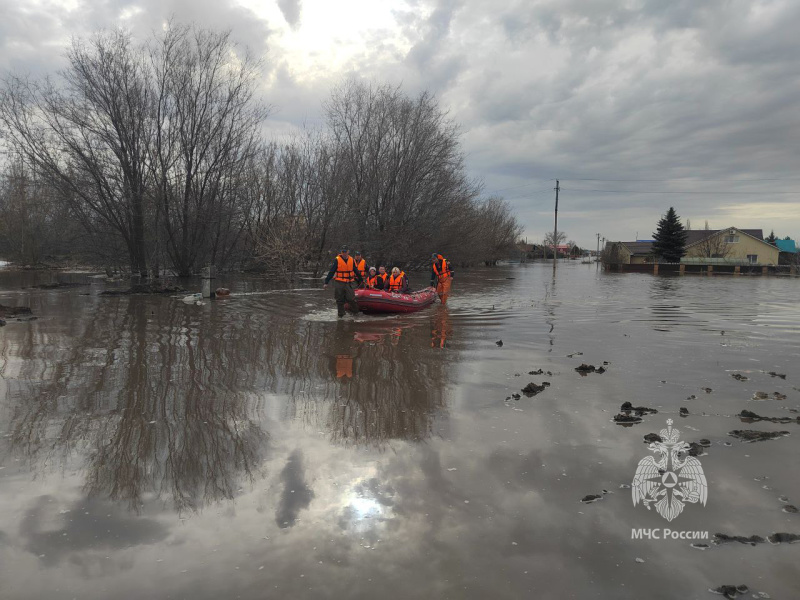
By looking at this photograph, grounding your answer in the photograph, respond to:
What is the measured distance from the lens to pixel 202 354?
894 cm

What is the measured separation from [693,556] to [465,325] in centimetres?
988

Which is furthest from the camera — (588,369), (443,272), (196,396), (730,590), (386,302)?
A: (443,272)

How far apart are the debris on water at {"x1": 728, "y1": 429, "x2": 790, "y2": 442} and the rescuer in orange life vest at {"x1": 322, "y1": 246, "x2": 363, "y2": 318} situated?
9.66m

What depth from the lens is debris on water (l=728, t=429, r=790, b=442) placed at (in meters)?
4.96

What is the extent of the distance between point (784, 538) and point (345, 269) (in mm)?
11042

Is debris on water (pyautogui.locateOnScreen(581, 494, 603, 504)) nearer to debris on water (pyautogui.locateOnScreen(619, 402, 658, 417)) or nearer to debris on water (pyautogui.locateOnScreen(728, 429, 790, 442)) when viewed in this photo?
debris on water (pyautogui.locateOnScreen(728, 429, 790, 442))

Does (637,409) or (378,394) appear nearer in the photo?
(637,409)

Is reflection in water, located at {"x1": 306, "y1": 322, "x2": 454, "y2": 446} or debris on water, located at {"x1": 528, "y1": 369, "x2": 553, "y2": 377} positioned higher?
debris on water, located at {"x1": 528, "y1": 369, "x2": 553, "y2": 377}

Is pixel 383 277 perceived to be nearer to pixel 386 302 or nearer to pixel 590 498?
pixel 386 302

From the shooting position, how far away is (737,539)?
131 inches

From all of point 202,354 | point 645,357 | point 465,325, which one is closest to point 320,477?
point 202,354

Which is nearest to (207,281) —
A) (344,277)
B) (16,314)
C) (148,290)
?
(148,290)

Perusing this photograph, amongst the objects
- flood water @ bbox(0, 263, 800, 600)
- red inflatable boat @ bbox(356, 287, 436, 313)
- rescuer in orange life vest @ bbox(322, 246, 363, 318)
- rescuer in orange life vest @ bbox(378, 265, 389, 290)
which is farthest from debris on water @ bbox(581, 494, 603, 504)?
rescuer in orange life vest @ bbox(378, 265, 389, 290)

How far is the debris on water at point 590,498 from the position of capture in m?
3.80
